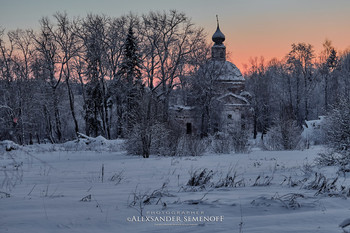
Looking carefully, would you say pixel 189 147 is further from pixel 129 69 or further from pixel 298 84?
pixel 298 84

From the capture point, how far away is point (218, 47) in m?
47.1

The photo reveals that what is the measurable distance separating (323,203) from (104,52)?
95.4ft

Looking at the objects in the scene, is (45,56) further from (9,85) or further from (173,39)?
(173,39)

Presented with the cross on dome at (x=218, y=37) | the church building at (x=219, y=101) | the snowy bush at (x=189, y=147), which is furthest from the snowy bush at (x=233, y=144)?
the cross on dome at (x=218, y=37)

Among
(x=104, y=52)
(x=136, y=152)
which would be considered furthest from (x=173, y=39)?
(x=136, y=152)

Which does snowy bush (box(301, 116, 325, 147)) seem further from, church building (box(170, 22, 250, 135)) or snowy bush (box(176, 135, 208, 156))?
snowy bush (box(176, 135, 208, 156))

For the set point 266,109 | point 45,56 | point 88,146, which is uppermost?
point 45,56

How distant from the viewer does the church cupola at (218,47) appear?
47094mm

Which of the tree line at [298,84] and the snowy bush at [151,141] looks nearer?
the snowy bush at [151,141]

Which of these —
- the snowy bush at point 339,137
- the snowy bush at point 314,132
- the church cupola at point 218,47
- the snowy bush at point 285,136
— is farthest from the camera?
the church cupola at point 218,47

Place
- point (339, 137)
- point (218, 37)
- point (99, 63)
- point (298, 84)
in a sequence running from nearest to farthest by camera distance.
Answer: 1. point (339, 137)
2. point (99, 63)
3. point (298, 84)
4. point (218, 37)

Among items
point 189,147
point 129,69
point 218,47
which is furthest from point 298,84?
point 189,147

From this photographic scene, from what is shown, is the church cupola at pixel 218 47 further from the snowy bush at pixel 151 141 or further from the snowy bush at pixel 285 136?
the snowy bush at pixel 151 141

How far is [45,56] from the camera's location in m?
Answer: 30.2
